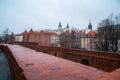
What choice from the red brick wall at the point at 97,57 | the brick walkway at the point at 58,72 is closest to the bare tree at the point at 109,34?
the red brick wall at the point at 97,57

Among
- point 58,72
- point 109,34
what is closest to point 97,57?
point 58,72

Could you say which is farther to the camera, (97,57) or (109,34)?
(109,34)

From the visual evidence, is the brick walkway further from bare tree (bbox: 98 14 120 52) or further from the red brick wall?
bare tree (bbox: 98 14 120 52)

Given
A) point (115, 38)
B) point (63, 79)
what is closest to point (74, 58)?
point (63, 79)

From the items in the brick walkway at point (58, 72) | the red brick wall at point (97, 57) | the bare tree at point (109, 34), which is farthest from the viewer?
the bare tree at point (109, 34)

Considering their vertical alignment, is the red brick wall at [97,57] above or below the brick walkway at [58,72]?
below

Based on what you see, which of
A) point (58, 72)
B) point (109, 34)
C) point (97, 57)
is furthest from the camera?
point (109, 34)

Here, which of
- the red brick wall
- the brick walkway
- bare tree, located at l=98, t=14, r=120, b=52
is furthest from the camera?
bare tree, located at l=98, t=14, r=120, b=52

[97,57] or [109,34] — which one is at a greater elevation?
[109,34]

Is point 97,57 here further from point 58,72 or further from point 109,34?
point 109,34

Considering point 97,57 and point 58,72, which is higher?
point 58,72

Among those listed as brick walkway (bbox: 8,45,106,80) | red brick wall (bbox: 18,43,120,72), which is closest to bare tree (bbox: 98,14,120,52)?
red brick wall (bbox: 18,43,120,72)

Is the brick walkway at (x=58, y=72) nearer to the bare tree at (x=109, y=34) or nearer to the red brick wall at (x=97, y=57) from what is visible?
the red brick wall at (x=97, y=57)

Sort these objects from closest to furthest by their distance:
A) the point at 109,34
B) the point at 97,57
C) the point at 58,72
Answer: the point at 58,72, the point at 97,57, the point at 109,34
